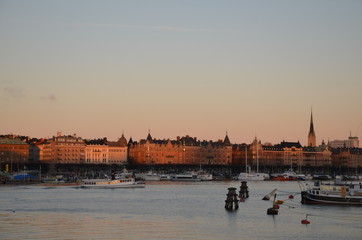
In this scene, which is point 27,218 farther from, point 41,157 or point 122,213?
point 41,157

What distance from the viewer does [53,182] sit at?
12244 cm

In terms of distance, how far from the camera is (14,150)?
603 ft

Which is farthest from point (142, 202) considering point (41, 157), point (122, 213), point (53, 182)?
point (41, 157)

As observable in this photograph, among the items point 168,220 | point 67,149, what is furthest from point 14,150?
point 168,220

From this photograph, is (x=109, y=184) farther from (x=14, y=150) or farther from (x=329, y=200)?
(x=14, y=150)

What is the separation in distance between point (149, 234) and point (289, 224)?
1113 centimetres

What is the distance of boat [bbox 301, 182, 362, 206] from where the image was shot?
214ft

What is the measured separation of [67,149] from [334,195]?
130 metres

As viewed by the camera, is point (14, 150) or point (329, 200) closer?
point (329, 200)

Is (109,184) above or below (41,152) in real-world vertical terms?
below

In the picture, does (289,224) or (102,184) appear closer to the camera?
(289,224)

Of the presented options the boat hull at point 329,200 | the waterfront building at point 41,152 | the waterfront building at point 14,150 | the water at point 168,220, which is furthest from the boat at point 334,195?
the waterfront building at point 41,152

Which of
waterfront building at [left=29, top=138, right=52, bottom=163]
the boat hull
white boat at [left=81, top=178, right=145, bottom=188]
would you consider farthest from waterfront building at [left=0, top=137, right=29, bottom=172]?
the boat hull

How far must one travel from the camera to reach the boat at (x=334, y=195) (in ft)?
214
